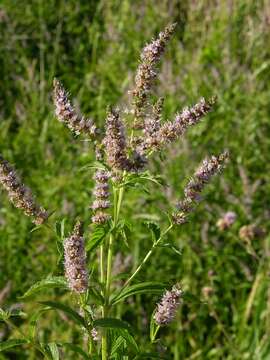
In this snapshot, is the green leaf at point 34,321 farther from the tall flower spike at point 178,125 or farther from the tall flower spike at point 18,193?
the tall flower spike at point 178,125

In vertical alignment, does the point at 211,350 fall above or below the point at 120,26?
below

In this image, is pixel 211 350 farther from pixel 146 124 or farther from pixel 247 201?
pixel 146 124

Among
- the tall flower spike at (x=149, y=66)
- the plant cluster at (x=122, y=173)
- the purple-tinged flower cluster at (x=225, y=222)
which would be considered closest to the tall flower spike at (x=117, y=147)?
the plant cluster at (x=122, y=173)

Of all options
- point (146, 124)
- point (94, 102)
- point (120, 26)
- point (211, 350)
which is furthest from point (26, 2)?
point (146, 124)

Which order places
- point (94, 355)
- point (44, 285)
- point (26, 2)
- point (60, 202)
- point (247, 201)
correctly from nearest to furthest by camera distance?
point (44, 285), point (94, 355), point (247, 201), point (60, 202), point (26, 2)

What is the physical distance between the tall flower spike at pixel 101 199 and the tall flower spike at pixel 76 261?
28 centimetres

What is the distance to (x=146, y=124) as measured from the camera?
76.2 inches

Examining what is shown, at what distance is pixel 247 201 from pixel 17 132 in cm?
244

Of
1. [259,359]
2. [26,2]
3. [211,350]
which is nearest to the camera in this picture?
[259,359]

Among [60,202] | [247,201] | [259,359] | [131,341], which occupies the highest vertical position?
[60,202]

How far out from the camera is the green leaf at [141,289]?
193 cm

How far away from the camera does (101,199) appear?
6.61 ft

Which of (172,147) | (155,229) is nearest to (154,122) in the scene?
(155,229)

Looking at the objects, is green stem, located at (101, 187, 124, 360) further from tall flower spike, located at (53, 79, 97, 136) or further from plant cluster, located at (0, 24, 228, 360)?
tall flower spike, located at (53, 79, 97, 136)
